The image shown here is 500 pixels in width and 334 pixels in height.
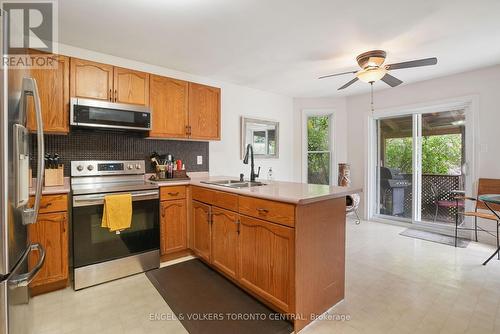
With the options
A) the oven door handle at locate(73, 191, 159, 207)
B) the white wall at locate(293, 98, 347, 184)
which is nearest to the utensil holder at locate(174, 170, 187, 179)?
the oven door handle at locate(73, 191, 159, 207)

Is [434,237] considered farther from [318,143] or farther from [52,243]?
[52,243]

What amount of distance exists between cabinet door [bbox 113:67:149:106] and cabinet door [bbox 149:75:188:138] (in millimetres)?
87

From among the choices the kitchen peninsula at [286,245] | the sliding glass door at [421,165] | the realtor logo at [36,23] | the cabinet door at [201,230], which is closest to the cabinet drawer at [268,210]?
the kitchen peninsula at [286,245]

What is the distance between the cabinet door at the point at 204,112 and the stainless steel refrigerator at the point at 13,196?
1.93 meters

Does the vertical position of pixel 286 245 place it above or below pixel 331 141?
below

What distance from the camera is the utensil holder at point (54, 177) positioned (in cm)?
228

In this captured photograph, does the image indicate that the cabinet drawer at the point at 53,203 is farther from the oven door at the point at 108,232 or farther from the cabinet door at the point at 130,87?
the cabinet door at the point at 130,87

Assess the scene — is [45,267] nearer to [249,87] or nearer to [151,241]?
[151,241]

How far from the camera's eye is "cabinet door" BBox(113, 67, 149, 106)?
2.60 metres

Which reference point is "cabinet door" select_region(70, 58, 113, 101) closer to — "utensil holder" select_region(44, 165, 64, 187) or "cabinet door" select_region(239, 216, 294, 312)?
"utensil holder" select_region(44, 165, 64, 187)

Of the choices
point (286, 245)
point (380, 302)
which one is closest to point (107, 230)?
point (286, 245)

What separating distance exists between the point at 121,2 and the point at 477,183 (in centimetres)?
464

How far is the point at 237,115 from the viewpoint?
3953 millimetres

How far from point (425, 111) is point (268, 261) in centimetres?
378
